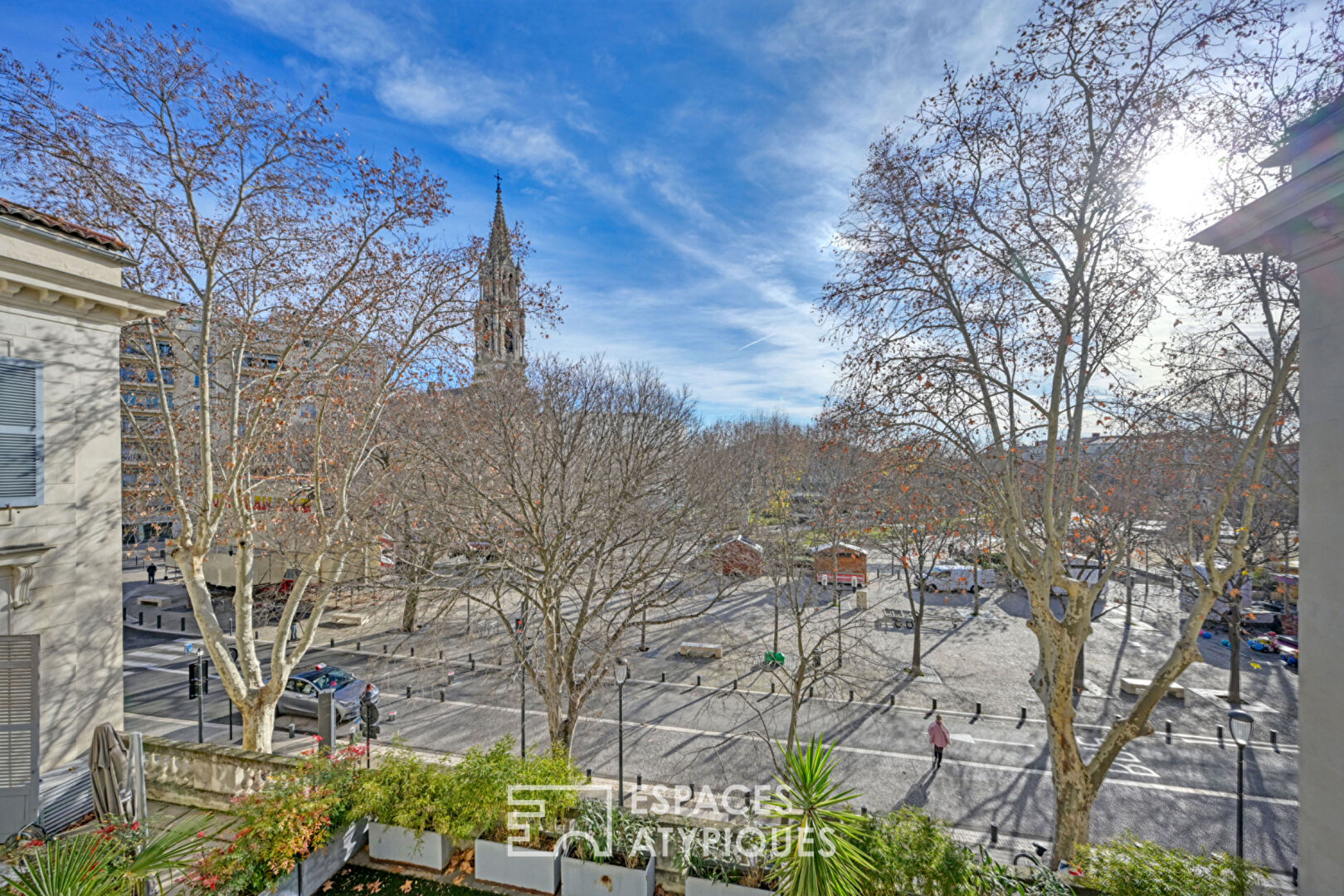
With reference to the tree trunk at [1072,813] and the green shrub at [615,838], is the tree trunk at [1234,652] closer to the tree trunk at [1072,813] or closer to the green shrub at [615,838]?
the tree trunk at [1072,813]

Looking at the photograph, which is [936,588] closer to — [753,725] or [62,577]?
[753,725]

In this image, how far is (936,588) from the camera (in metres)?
30.5

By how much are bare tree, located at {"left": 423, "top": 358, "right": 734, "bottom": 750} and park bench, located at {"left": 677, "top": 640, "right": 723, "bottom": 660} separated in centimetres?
752

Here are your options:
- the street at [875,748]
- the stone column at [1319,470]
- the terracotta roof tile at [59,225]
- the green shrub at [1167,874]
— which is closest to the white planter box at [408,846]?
the street at [875,748]

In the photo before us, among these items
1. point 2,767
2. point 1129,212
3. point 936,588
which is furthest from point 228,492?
point 936,588

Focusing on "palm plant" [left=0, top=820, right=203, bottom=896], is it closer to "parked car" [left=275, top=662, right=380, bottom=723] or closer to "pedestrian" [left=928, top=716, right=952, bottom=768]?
"parked car" [left=275, top=662, right=380, bottom=723]

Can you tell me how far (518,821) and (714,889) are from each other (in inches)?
89.9

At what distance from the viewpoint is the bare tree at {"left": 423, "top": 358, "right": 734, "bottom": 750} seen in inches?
400

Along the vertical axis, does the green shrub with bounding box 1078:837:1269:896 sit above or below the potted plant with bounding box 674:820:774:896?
above

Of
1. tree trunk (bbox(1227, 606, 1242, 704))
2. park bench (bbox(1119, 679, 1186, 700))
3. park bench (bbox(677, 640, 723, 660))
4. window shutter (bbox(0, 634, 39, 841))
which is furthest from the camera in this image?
park bench (bbox(677, 640, 723, 660))

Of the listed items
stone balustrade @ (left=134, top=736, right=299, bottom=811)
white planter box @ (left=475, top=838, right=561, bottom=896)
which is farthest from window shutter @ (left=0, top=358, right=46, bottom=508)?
white planter box @ (left=475, top=838, right=561, bottom=896)

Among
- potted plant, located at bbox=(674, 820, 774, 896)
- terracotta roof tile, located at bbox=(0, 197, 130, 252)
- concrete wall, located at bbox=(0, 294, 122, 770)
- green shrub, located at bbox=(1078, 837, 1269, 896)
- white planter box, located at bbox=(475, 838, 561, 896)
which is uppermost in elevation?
terracotta roof tile, located at bbox=(0, 197, 130, 252)

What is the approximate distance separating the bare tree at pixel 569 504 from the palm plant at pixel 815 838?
204 inches

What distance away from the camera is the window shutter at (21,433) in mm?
6562
